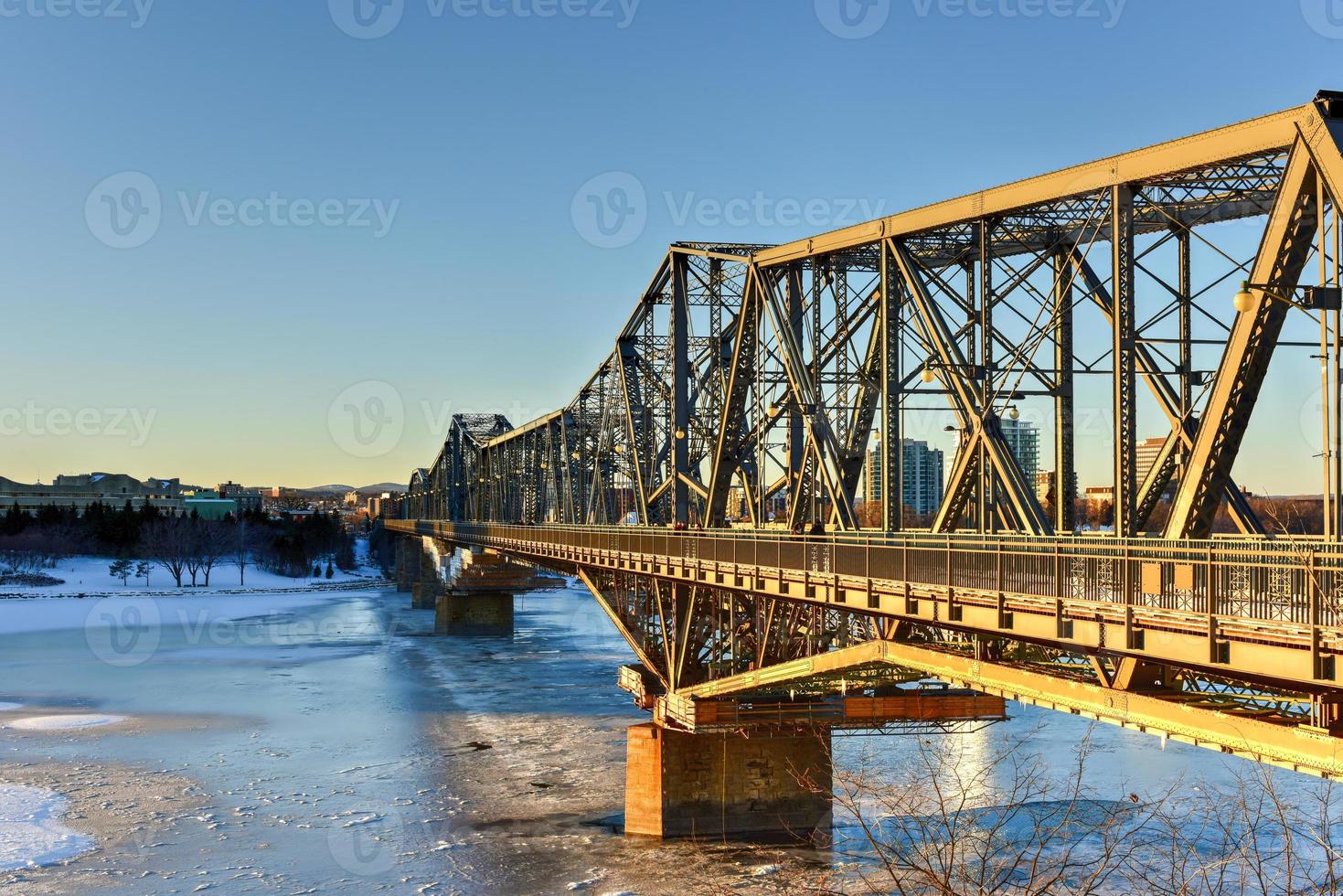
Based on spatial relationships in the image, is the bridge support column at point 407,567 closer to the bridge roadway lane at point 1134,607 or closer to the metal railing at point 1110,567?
the metal railing at point 1110,567

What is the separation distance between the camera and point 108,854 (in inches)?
1190

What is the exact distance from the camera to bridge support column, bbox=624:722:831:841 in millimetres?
33469

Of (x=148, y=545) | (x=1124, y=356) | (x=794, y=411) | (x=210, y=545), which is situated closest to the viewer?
(x=1124, y=356)

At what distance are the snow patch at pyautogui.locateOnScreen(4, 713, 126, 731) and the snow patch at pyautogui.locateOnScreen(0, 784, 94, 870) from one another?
38.9ft

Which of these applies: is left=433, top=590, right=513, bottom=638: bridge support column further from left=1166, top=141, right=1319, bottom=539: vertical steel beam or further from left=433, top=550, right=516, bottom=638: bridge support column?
left=1166, top=141, right=1319, bottom=539: vertical steel beam

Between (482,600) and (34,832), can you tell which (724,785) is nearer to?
(34,832)

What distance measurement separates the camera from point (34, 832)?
106 ft

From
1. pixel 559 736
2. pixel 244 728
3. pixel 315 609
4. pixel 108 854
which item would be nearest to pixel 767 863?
pixel 108 854

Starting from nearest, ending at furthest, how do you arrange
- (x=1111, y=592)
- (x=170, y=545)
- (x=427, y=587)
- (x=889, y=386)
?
(x=1111, y=592) → (x=889, y=386) → (x=427, y=587) → (x=170, y=545)

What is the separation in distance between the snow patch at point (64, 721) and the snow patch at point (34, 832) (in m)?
11.9

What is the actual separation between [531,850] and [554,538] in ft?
82.0

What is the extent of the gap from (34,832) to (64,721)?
19424 millimetres

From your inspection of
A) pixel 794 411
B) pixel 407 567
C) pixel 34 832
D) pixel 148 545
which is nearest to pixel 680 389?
pixel 794 411

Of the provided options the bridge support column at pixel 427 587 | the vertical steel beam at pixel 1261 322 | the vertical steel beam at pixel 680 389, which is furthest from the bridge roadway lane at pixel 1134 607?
the bridge support column at pixel 427 587
